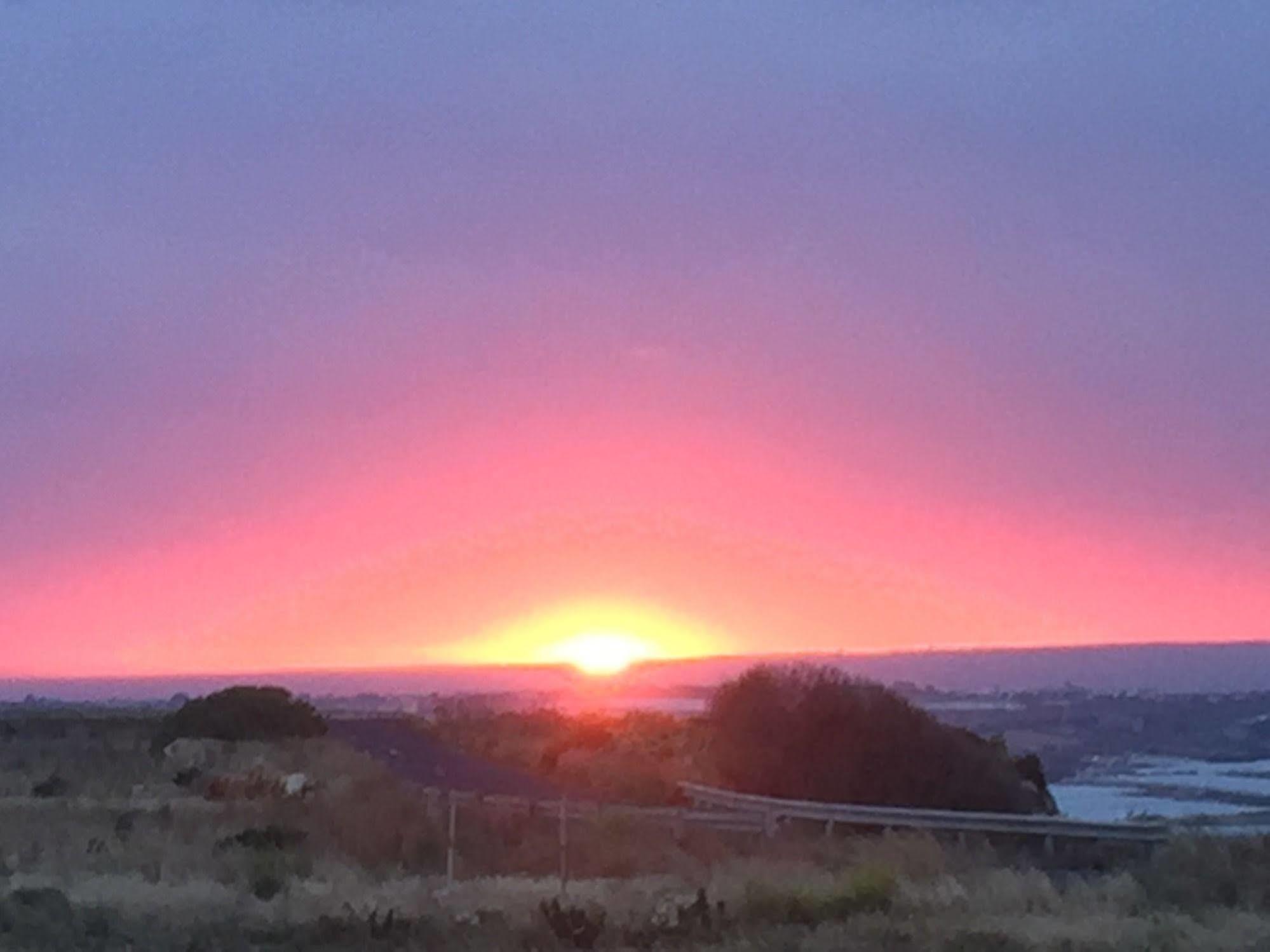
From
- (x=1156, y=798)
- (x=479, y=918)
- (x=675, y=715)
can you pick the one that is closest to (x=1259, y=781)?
(x=1156, y=798)

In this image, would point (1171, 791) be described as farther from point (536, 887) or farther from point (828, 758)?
point (536, 887)

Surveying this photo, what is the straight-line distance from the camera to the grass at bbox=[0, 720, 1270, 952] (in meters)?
17.7

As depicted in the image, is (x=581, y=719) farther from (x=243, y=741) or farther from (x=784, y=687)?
(x=784, y=687)

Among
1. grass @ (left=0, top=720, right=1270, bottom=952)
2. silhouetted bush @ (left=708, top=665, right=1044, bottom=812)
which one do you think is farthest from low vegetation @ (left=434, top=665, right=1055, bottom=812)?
grass @ (left=0, top=720, right=1270, bottom=952)

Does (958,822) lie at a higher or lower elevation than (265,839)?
lower

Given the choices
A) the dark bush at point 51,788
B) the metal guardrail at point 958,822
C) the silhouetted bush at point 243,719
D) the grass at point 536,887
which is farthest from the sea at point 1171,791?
the silhouetted bush at point 243,719

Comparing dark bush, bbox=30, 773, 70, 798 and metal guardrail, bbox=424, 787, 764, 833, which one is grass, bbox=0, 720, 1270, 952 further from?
dark bush, bbox=30, 773, 70, 798

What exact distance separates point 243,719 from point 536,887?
33.7 metres

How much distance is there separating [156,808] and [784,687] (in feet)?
43.0

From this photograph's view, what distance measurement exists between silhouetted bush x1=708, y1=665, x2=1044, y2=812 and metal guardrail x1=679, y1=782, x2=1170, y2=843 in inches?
260

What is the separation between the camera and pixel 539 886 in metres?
22.5

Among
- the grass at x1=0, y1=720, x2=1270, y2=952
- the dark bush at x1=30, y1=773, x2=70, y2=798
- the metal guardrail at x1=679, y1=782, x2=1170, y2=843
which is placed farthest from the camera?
the dark bush at x1=30, y1=773, x2=70, y2=798

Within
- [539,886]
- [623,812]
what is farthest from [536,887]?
[623,812]

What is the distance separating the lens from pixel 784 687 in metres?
39.2
